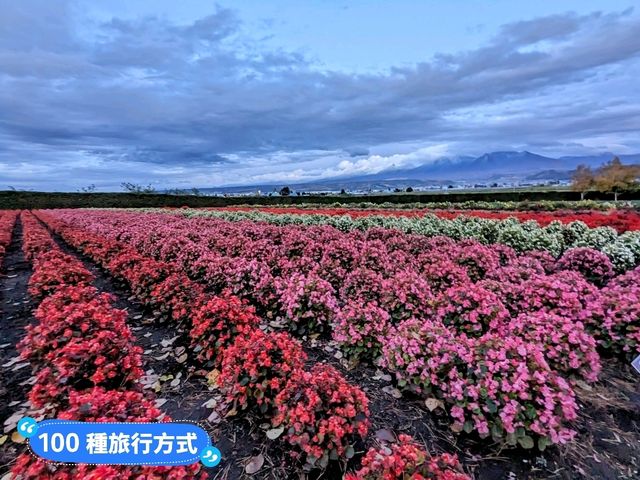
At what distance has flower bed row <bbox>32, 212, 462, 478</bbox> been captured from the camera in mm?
2393

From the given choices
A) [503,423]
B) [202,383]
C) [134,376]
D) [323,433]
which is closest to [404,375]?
[503,423]

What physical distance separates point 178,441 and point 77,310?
2333 millimetres

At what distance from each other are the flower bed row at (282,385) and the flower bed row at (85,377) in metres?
0.69

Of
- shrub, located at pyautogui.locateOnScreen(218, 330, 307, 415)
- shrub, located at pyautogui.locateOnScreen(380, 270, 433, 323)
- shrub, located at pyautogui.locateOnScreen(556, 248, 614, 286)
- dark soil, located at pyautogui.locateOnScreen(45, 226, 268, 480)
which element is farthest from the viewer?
shrub, located at pyautogui.locateOnScreen(556, 248, 614, 286)

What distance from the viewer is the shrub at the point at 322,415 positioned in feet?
7.72

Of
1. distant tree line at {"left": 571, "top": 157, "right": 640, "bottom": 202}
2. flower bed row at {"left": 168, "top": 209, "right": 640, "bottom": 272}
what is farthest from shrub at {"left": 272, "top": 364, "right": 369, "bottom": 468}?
distant tree line at {"left": 571, "top": 157, "right": 640, "bottom": 202}

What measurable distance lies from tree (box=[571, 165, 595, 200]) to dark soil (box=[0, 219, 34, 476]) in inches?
2526

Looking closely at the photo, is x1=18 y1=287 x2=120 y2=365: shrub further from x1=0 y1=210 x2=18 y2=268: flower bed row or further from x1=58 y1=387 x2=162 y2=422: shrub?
x1=0 y1=210 x2=18 y2=268: flower bed row

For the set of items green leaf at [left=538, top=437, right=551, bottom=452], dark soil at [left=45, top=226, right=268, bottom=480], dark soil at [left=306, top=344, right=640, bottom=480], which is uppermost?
green leaf at [left=538, top=437, right=551, bottom=452]

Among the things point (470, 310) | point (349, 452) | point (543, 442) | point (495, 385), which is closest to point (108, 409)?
point (349, 452)

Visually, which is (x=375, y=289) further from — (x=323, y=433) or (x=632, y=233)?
(x=632, y=233)

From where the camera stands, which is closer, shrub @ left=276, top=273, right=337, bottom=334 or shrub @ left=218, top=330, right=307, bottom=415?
shrub @ left=218, top=330, right=307, bottom=415

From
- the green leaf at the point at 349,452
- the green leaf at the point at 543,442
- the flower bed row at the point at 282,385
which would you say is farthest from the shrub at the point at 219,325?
the green leaf at the point at 543,442

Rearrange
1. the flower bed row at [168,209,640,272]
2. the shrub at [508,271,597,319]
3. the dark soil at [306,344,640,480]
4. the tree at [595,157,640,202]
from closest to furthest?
the dark soil at [306,344,640,480], the shrub at [508,271,597,319], the flower bed row at [168,209,640,272], the tree at [595,157,640,202]
